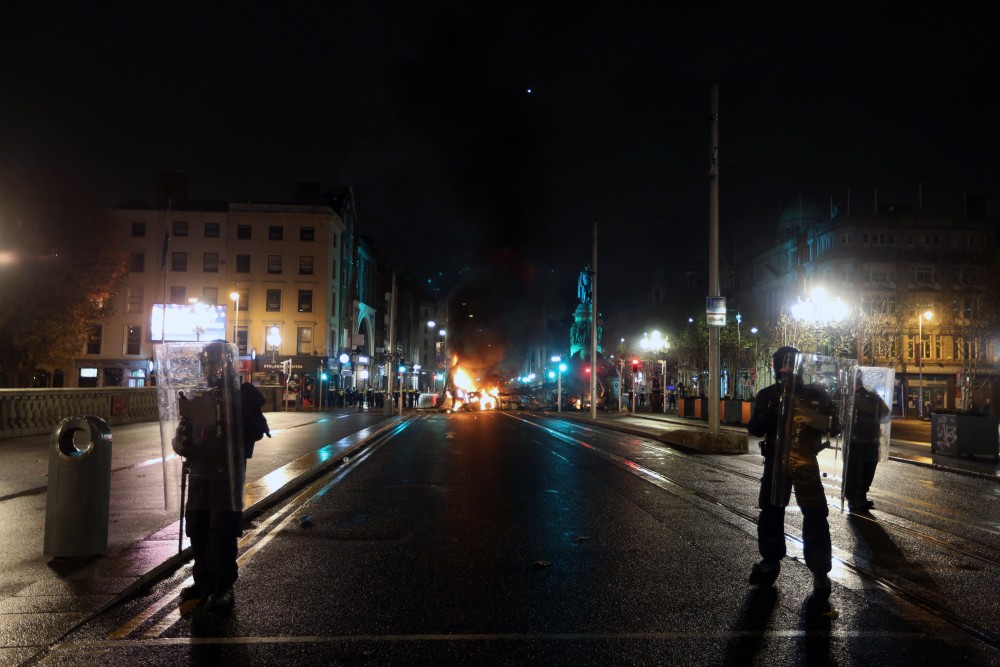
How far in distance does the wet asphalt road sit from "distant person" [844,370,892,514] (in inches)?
21.8

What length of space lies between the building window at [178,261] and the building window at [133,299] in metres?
2.90

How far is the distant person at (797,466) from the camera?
19.2 feet

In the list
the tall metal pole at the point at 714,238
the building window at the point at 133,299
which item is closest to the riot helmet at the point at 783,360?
the tall metal pole at the point at 714,238

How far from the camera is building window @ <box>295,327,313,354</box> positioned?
59750 millimetres

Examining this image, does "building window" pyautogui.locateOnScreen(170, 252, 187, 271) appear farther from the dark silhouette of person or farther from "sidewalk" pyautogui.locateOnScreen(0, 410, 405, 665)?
the dark silhouette of person

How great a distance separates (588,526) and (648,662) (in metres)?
4.40

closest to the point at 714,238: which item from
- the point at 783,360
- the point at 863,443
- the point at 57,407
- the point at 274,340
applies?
the point at 863,443

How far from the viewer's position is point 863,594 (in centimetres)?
602

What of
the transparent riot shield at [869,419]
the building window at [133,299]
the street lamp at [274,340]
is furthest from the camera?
the building window at [133,299]

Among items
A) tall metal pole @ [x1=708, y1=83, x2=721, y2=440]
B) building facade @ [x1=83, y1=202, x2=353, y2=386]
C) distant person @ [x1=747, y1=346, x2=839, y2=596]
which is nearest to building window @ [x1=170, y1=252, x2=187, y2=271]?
building facade @ [x1=83, y1=202, x2=353, y2=386]

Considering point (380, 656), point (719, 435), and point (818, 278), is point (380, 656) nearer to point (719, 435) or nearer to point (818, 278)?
point (719, 435)

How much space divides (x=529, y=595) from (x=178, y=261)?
5898 centimetres

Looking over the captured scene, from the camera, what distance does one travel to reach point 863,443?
10891mm

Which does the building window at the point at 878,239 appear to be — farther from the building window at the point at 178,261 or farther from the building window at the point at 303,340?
the building window at the point at 178,261
